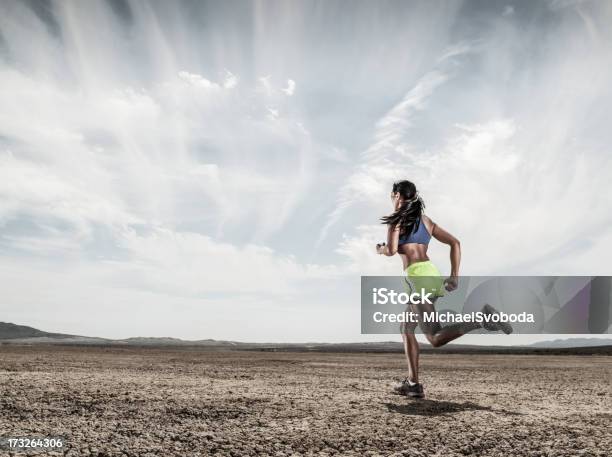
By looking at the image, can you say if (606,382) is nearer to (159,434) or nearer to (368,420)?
(368,420)

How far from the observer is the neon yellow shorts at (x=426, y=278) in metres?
4.66

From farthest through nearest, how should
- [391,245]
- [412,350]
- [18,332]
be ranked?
[18,332] → [412,350] → [391,245]

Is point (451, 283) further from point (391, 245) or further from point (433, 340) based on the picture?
point (391, 245)

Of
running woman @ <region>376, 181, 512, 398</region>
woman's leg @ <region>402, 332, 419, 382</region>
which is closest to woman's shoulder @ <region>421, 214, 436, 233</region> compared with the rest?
running woman @ <region>376, 181, 512, 398</region>

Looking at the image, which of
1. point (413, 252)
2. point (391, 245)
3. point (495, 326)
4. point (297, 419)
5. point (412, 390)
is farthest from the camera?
point (412, 390)

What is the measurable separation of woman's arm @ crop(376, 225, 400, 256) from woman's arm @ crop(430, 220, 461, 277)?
495mm

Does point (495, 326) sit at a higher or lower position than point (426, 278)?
lower

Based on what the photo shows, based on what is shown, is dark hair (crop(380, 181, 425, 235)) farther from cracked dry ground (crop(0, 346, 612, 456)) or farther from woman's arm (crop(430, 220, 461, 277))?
cracked dry ground (crop(0, 346, 612, 456))

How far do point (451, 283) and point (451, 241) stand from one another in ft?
1.56

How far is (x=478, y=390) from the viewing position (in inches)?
238

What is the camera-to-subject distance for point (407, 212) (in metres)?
4.75

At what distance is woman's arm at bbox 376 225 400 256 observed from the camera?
459 centimetres

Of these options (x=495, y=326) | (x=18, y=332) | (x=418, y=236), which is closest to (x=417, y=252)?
(x=418, y=236)

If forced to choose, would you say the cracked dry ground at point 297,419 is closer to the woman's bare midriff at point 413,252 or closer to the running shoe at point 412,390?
the running shoe at point 412,390
